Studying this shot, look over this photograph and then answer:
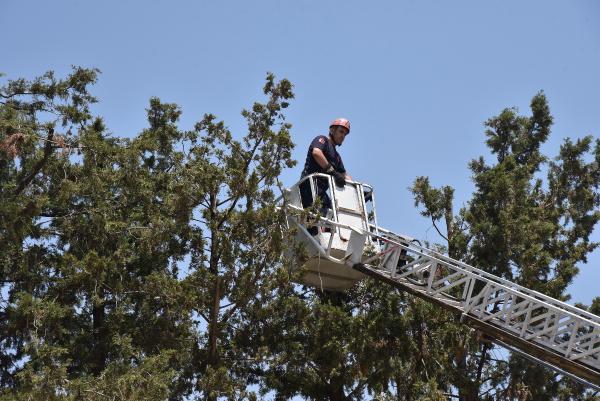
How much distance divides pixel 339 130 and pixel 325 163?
2.61 ft

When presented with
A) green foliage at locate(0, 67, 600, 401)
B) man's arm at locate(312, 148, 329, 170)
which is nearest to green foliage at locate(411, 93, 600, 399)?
green foliage at locate(0, 67, 600, 401)

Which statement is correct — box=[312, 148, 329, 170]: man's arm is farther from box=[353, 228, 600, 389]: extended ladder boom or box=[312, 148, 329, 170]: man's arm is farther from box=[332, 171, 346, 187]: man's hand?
box=[353, 228, 600, 389]: extended ladder boom

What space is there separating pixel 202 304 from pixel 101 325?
3013mm

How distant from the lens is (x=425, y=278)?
15.2m

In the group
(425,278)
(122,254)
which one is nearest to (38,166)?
(122,254)

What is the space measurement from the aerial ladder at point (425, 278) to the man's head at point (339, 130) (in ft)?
2.61

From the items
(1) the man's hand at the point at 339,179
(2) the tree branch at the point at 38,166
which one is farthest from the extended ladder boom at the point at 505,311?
(2) the tree branch at the point at 38,166

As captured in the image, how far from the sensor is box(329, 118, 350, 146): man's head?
16.0m

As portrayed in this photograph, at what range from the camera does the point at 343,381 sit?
17188 millimetres

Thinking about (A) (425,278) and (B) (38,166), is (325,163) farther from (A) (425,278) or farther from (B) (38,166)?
(B) (38,166)

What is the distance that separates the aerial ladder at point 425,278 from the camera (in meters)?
13.7

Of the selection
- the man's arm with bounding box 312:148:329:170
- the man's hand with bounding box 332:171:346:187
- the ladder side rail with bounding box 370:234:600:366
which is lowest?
the ladder side rail with bounding box 370:234:600:366

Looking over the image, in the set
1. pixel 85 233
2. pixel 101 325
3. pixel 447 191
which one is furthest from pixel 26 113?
pixel 447 191

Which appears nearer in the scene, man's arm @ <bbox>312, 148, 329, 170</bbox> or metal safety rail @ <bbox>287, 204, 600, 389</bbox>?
metal safety rail @ <bbox>287, 204, 600, 389</bbox>
